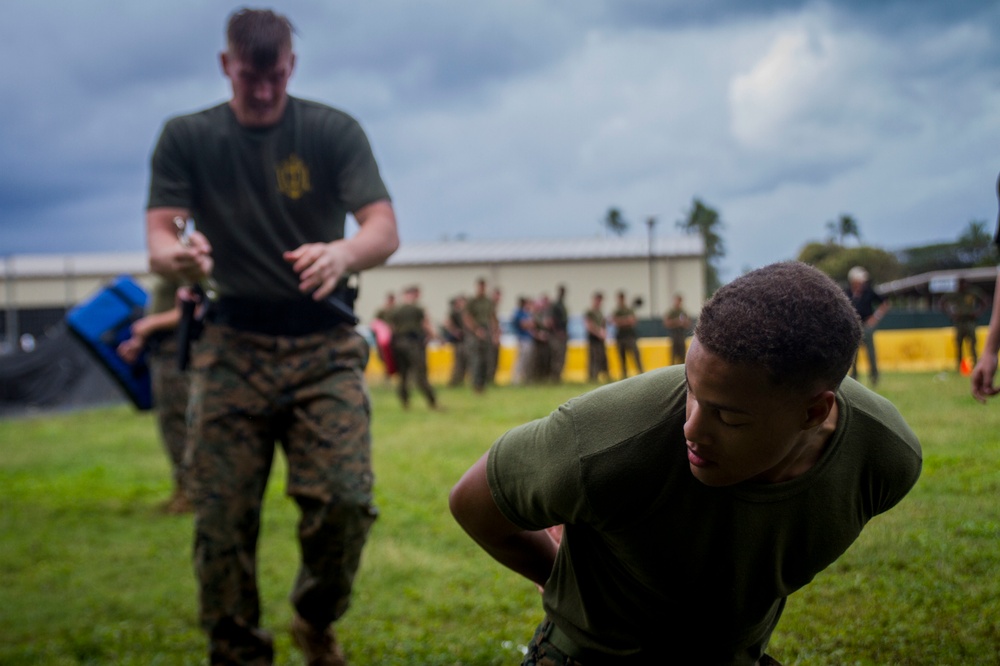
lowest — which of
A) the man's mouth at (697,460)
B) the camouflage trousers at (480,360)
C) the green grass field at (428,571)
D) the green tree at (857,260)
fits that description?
→ the camouflage trousers at (480,360)

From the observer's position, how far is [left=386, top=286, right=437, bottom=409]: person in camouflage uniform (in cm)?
1573

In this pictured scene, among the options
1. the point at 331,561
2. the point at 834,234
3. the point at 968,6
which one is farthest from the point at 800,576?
the point at 331,561

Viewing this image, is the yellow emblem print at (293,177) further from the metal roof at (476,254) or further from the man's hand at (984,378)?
the man's hand at (984,378)

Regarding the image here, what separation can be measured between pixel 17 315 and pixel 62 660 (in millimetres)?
36868

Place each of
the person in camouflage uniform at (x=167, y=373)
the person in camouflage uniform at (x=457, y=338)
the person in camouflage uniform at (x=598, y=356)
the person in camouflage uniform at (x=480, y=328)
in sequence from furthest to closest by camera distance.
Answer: the person in camouflage uniform at (x=457, y=338) < the person in camouflage uniform at (x=480, y=328) < the person in camouflage uniform at (x=167, y=373) < the person in camouflage uniform at (x=598, y=356)

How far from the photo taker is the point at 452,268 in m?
20.3

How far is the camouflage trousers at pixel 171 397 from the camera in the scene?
7.32 m

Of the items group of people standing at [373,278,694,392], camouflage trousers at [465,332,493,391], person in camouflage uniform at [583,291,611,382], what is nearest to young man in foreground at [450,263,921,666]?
person in camouflage uniform at [583,291,611,382]

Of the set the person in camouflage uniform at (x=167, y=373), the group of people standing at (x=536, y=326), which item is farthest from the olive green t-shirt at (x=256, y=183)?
the group of people standing at (x=536, y=326)

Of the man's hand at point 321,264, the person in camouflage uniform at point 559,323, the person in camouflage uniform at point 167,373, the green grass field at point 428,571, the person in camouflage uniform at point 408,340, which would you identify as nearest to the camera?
the green grass field at point 428,571

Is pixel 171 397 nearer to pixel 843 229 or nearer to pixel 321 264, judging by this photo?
pixel 321 264

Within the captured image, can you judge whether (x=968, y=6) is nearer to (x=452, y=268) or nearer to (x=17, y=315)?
(x=452, y=268)

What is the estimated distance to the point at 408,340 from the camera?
53.9 feet

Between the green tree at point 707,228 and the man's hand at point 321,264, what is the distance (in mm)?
1082
